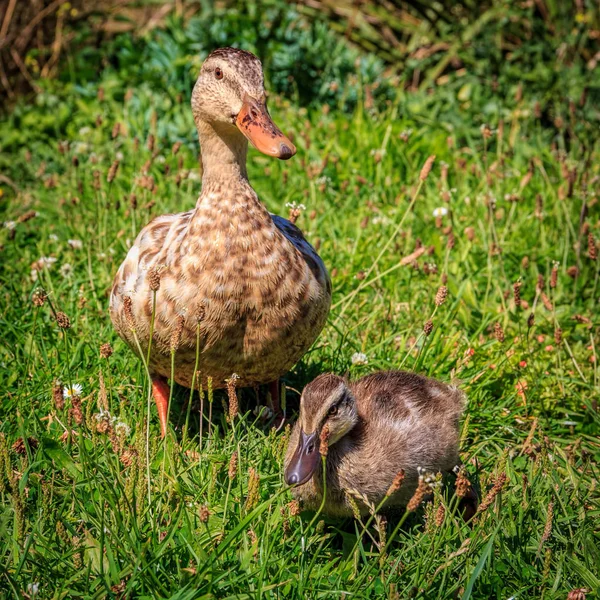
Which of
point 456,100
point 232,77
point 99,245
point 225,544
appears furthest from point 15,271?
point 456,100

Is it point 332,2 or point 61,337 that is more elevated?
point 332,2

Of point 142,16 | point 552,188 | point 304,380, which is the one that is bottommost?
point 304,380

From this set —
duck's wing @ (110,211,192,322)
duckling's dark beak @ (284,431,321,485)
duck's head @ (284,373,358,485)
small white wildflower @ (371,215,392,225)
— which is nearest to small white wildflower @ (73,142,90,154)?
small white wildflower @ (371,215,392,225)

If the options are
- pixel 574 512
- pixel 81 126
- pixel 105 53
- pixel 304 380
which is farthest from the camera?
pixel 105 53

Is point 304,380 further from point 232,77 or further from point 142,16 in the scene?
point 142,16

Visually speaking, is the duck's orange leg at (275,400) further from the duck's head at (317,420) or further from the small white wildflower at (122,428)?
the duck's head at (317,420)

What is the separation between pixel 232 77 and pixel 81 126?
3.56 metres

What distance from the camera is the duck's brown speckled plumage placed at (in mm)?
3234

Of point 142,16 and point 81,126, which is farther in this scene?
point 142,16

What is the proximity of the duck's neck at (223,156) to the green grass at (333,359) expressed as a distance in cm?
87

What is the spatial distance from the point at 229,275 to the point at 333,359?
3.25 ft

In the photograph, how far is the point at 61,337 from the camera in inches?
164

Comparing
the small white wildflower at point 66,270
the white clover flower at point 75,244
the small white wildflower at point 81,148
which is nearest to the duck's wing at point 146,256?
the small white wildflower at point 66,270

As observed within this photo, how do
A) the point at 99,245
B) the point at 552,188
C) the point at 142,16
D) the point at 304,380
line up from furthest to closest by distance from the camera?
1. the point at 142,16
2. the point at 552,188
3. the point at 99,245
4. the point at 304,380
